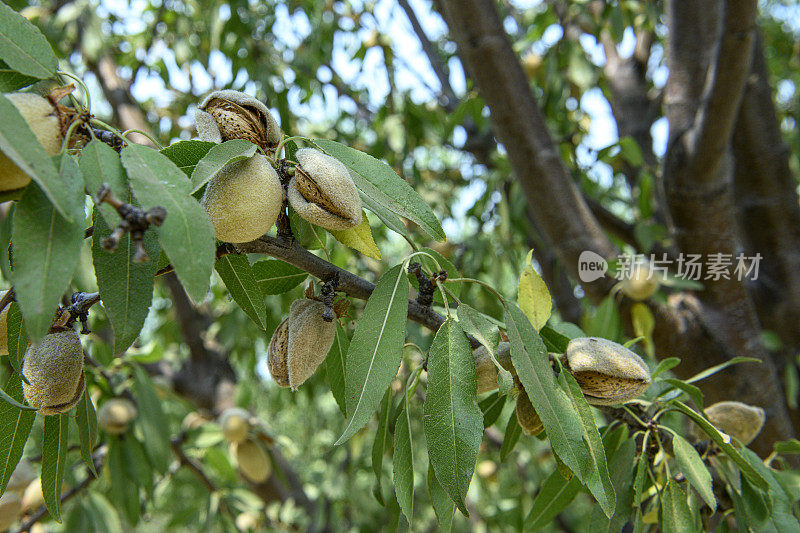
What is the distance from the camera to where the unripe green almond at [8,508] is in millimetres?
1043

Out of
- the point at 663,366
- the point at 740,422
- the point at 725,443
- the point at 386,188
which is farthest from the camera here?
the point at 740,422

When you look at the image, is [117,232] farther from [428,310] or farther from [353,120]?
[353,120]

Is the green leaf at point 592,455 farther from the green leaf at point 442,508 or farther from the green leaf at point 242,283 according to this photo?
the green leaf at point 242,283

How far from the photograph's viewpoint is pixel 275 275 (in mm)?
761

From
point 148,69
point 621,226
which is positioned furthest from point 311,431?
point 621,226

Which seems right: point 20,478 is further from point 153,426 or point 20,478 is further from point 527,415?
point 527,415

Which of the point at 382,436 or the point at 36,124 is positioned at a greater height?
the point at 36,124

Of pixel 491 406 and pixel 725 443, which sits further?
pixel 491 406

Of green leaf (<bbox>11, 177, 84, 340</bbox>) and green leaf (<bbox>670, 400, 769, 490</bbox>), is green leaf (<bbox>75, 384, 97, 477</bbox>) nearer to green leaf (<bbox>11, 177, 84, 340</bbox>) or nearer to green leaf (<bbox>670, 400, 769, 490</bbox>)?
green leaf (<bbox>11, 177, 84, 340</bbox>)

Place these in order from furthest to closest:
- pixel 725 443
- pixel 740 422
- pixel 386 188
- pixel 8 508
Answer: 1. pixel 8 508
2. pixel 740 422
3. pixel 725 443
4. pixel 386 188

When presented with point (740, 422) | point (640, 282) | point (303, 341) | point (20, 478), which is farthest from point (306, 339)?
point (640, 282)

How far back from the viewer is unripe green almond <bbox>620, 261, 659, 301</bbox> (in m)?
1.39

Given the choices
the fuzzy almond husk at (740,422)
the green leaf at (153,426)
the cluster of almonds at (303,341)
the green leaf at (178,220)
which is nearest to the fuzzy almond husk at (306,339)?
the cluster of almonds at (303,341)

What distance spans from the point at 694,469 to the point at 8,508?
1.05m
